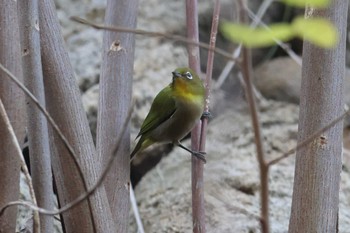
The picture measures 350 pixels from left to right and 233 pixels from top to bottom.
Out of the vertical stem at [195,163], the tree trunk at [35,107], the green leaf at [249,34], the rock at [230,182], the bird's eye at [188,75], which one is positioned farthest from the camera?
the rock at [230,182]

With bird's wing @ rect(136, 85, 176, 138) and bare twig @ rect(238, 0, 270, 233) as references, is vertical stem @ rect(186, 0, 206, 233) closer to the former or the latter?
bird's wing @ rect(136, 85, 176, 138)

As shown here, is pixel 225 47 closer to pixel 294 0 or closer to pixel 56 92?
pixel 56 92

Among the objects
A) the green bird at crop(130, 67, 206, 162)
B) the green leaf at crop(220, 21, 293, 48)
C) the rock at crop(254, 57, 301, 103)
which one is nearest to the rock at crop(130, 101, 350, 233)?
the rock at crop(254, 57, 301, 103)

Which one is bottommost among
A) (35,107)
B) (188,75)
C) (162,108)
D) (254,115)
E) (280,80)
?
(254,115)

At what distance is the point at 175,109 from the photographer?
2.58m

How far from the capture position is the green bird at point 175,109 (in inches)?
98.3

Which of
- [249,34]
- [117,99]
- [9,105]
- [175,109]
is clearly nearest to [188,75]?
[175,109]

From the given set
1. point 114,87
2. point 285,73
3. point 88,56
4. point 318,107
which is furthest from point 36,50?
point 285,73

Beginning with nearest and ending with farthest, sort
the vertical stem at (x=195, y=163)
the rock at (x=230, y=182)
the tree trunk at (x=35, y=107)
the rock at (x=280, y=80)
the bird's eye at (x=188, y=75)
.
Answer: the tree trunk at (x=35, y=107), the vertical stem at (x=195, y=163), the bird's eye at (x=188, y=75), the rock at (x=230, y=182), the rock at (x=280, y=80)

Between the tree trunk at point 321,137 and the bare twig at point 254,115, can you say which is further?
the tree trunk at point 321,137

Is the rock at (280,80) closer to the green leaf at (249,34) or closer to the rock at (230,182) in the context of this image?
the rock at (230,182)

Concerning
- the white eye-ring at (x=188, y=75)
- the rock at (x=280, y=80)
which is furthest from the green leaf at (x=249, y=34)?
the rock at (x=280, y=80)

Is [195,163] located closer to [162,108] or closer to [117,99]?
[117,99]

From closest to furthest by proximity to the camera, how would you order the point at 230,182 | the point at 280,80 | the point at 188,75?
1. the point at 188,75
2. the point at 230,182
3. the point at 280,80
